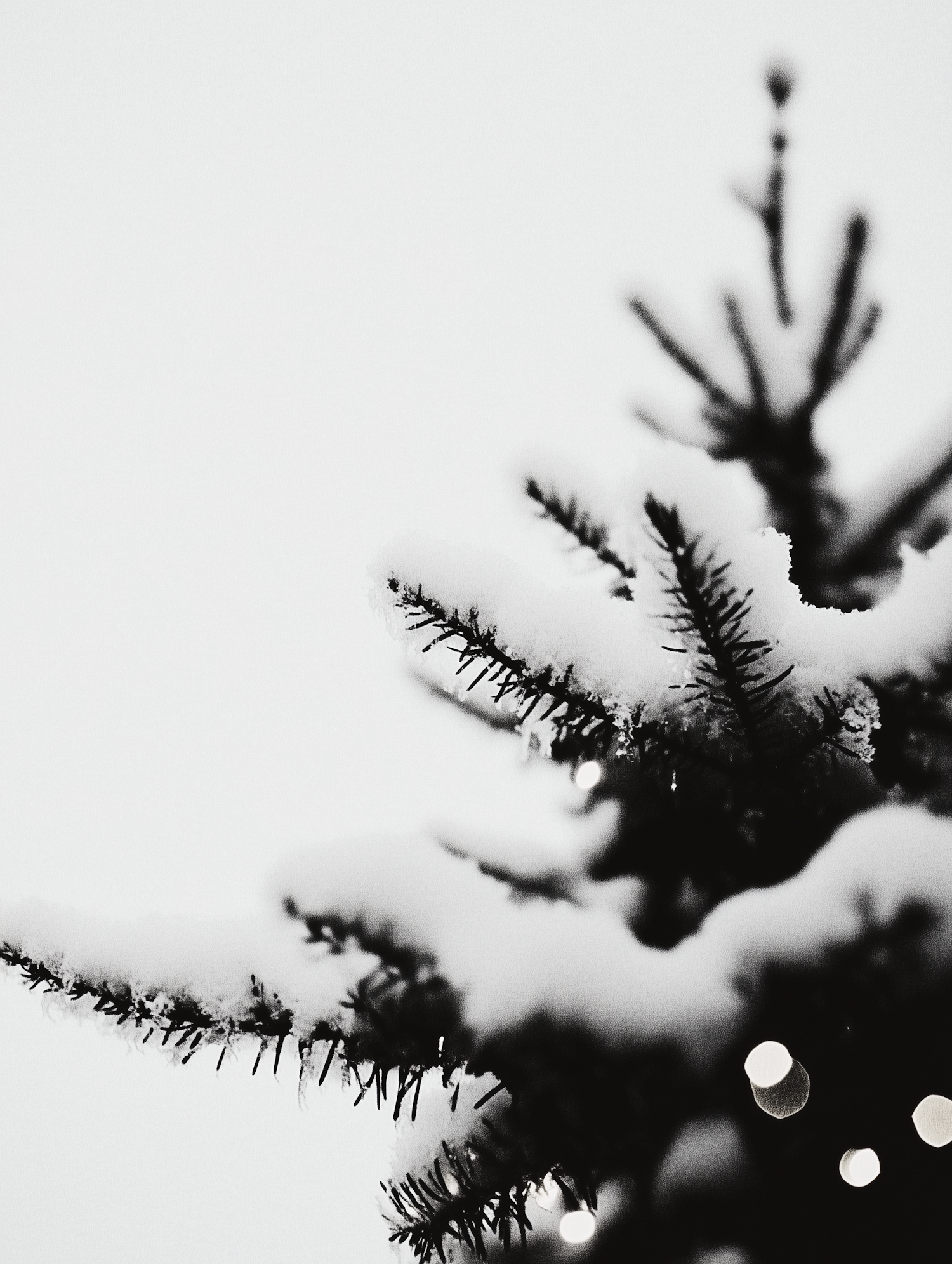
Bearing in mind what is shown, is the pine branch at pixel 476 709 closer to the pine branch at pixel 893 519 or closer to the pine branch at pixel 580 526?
the pine branch at pixel 580 526

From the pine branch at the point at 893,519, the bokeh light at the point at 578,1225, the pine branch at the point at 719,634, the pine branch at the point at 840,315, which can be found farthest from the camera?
the pine branch at the point at 840,315

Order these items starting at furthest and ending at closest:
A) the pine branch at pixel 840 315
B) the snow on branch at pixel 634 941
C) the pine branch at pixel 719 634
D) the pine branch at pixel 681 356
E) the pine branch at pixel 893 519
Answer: the pine branch at pixel 681 356 < the pine branch at pixel 840 315 < the pine branch at pixel 893 519 < the snow on branch at pixel 634 941 < the pine branch at pixel 719 634

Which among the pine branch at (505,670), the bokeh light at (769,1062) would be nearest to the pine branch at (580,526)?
the pine branch at (505,670)

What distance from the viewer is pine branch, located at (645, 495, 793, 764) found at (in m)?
0.38

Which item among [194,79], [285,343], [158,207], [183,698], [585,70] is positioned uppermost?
[585,70]

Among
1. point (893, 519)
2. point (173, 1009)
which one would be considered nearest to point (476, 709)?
point (893, 519)

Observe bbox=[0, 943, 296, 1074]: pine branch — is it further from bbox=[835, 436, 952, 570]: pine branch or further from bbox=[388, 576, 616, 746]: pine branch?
bbox=[835, 436, 952, 570]: pine branch

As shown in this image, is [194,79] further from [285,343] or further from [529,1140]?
[529,1140]

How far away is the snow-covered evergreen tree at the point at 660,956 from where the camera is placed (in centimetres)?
47

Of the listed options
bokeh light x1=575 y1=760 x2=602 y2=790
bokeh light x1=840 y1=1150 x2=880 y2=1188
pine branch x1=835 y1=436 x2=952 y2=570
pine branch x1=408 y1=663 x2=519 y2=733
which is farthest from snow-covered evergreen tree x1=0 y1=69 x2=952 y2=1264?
pine branch x1=835 y1=436 x2=952 y2=570

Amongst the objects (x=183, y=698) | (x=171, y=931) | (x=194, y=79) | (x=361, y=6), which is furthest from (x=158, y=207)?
(x=171, y=931)

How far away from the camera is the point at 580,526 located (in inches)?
28.8

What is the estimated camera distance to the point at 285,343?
2302 inches

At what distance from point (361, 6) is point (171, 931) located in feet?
383
